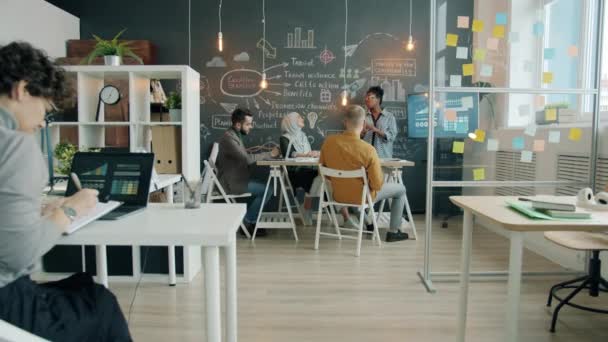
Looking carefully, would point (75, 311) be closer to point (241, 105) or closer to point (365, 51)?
point (241, 105)

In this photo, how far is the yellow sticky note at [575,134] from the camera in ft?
10.4

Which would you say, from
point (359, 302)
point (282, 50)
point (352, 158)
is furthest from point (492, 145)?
point (282, 50)

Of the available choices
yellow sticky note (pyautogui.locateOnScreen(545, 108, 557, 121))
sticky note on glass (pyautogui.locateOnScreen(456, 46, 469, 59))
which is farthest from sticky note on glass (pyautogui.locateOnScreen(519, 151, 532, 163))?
sticky note on glass (pyautogui.locateOnScreen(456, 46, 469, 59))

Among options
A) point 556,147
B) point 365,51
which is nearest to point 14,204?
point 556,147

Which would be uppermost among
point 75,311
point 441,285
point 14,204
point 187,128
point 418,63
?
point 418,63

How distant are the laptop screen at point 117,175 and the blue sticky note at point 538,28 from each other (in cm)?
269

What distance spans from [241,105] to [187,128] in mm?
2488

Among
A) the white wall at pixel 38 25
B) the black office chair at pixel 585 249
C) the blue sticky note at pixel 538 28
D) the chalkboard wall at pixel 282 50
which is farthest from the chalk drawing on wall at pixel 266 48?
the black office chair at pixel 585 249

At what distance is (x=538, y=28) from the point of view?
3086 millimetres

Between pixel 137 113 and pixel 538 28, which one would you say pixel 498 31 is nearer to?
pixel 538 28

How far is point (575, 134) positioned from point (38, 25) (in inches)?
194

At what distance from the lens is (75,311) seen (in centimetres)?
121

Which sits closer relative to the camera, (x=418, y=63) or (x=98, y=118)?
(x=98, y=118)

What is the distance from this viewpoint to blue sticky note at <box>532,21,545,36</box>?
3082mm
